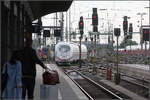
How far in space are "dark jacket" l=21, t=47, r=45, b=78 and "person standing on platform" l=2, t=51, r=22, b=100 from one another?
36cm

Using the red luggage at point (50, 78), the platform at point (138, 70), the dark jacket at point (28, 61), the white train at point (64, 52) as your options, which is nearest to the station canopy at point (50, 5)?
the red luggage at point (50, 78)

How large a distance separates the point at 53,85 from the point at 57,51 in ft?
115

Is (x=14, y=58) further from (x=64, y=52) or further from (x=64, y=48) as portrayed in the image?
(x=64, y=52)

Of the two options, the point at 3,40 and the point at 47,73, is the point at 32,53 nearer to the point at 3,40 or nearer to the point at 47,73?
the point at 47,73

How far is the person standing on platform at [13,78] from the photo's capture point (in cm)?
855

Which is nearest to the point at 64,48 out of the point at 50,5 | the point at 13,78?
the point at 50,5

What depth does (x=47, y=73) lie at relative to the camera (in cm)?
938

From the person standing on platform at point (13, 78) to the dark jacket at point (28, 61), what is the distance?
0.36m

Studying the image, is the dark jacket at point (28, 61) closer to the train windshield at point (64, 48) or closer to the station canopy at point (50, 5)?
the station canopy at point (50, 5)

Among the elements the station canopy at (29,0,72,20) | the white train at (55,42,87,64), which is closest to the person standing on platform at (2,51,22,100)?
the station canopy at (29,0,72,20)

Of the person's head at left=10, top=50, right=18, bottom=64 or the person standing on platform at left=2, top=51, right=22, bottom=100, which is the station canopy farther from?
the person standing on platform at left=2, top=51, right=22, bottom=100

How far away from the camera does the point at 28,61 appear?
29.7 ft

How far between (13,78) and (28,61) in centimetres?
64

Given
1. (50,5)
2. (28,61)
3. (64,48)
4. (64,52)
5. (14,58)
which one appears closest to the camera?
(14,58)
